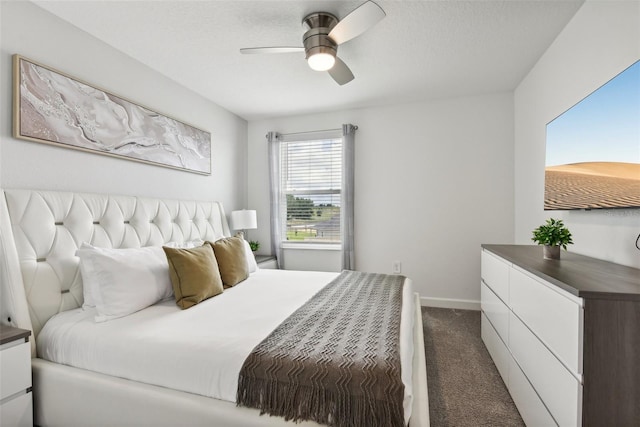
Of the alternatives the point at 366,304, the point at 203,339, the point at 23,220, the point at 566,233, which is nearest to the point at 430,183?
the point at 566,233

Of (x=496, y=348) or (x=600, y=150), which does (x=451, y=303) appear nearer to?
(x=496, y=348)

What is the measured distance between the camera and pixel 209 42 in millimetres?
2254

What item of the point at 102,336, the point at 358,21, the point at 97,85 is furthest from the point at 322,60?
the point at 102,336

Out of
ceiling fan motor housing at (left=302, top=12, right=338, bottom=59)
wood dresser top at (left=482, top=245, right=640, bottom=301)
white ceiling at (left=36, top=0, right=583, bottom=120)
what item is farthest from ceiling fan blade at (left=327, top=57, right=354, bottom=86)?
wood dresser top at (left=482, top=245, right=640, bottom=301)

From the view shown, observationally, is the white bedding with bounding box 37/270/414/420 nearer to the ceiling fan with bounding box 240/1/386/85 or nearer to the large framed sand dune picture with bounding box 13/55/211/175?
the large framed sand dune picture with bounding box 13/55/211/175

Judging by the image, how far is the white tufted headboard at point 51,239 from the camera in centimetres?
152

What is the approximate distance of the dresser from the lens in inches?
39.6

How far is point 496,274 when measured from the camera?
2100 mm

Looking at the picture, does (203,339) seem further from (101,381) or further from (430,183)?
(430,183)

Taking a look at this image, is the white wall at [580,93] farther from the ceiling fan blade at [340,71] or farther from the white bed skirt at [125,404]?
the ceiling fan blade at [340,71]

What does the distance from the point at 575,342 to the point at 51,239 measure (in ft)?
8.51

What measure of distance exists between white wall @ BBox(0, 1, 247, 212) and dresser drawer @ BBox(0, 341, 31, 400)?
93 centimetres

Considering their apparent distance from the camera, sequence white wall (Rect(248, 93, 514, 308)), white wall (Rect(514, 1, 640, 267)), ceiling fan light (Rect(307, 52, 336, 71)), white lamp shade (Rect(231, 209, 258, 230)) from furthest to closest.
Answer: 1. white lamp shade (Rect(231, 209, 258, 230))
2. white wall (Rect(248, 93, 514, 308))
3. ceiling fan light (Rect(307, 52, 336, 71))
4. white wall (Rect(514, 1, 640, 267))

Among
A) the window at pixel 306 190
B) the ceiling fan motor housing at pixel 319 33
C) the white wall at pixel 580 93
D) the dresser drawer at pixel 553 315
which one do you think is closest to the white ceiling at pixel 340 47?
the ceiling fan motor housing at pixel 319 33
